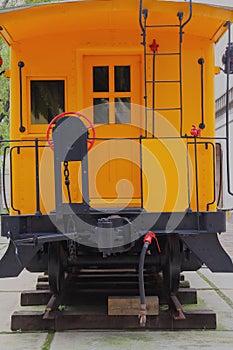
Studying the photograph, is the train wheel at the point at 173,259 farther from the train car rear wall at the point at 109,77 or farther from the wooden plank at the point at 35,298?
the wooden plank at the point at 35,298

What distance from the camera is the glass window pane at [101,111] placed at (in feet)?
18.9

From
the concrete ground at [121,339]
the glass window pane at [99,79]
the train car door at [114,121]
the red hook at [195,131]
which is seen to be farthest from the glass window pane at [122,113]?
the concrete ground at [121,339]

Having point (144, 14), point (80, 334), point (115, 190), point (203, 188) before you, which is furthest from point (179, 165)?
point (80, 334)

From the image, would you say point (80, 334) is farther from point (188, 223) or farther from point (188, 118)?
point (188, 118)

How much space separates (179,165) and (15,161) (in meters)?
1.73

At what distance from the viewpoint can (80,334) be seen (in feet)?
17.2

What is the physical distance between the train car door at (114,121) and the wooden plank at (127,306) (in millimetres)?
1035

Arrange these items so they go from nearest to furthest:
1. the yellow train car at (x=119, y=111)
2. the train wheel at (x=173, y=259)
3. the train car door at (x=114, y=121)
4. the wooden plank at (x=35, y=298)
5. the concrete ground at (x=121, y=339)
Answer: the concrete ground at (x=121, y=339), the yellow train car at (x=119, y=111), the train wheel at (x=173, y=259), the train car door at (x=114, y=121), the wooden plank at (x=35, y=298)

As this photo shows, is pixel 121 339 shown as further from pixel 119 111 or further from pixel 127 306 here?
pixel 119 111

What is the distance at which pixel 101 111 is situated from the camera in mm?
5773

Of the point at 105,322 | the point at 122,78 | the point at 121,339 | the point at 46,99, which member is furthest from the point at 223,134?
the point at 121,339

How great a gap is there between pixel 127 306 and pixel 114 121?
1939 millimetres

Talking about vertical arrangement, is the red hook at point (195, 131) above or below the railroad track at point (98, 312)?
above

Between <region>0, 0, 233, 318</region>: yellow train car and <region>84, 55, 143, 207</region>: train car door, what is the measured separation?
0.04 ft
